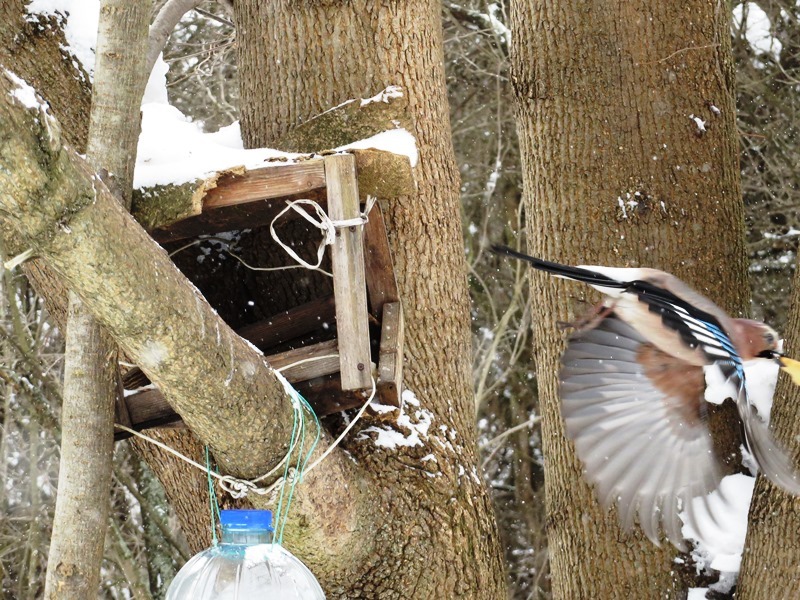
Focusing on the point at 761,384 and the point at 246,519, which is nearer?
the point at 246,519

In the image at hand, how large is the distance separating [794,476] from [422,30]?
1.23 meters

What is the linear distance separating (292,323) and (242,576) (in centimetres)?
52

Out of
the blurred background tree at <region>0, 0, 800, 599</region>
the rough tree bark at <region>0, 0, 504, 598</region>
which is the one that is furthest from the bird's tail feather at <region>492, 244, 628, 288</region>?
the blurred background tree at <region>0, 0, 800, 599</region>

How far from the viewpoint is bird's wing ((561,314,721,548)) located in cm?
183

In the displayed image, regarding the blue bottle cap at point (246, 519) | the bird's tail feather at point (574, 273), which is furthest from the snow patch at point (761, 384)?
the blue bottle cap at point (246, 519)

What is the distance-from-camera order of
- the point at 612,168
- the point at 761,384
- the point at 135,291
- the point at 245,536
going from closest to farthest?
the point at 135,291
the point at 245,536
the point at 761,384
the point at 612,168

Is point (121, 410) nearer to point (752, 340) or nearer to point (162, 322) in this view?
point (162, 322)

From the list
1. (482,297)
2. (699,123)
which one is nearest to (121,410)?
(699,123)

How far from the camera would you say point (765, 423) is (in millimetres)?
1938

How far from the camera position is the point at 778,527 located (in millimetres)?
1777

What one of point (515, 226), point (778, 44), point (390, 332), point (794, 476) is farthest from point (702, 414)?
point (515, 226)

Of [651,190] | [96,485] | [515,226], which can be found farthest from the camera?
[515,226]

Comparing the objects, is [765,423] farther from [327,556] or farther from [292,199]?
[292,199]

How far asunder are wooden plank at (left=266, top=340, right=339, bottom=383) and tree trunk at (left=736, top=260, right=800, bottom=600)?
0.90 meters
